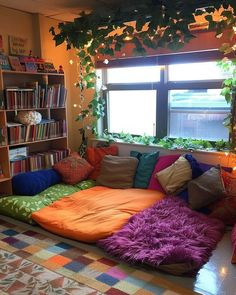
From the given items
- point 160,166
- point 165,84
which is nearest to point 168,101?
point 165,84

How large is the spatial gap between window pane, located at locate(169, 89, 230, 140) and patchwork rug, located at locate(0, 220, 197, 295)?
6.62ft

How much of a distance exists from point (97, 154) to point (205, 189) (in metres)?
1.65

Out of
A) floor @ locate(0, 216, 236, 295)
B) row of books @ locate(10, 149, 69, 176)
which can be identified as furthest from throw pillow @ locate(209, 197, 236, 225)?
row of books @ locate(10, 149, 69, 176)

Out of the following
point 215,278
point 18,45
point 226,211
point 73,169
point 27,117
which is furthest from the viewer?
point 73,169

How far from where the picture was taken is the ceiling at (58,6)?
3.04 m

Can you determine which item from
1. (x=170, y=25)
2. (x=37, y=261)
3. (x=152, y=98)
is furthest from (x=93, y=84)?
(x=37, y=261)

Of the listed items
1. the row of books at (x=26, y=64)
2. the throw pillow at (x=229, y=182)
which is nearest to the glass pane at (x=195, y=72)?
the throw pillow at (x=229, y=182)

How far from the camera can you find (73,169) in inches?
150

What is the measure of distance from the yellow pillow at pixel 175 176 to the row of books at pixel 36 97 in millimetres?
1679

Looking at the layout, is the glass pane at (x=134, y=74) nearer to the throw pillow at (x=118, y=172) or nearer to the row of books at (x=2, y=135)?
the throw pillow at (x=118, y=172)

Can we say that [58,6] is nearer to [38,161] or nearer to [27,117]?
[27,117]

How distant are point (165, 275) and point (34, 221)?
4.82 feet

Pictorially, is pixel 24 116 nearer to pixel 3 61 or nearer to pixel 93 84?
pixel 3 61

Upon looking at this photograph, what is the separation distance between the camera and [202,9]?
2611 mm
